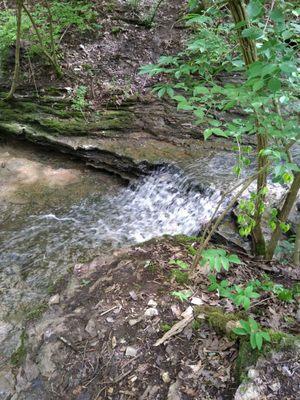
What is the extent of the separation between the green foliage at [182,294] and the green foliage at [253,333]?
2.22ft

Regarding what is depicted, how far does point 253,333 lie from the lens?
86.4 inches

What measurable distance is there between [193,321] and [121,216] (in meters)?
3.28

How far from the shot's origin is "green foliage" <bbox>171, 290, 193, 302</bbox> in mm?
2905

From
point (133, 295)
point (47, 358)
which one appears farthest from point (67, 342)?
point (133, 295)

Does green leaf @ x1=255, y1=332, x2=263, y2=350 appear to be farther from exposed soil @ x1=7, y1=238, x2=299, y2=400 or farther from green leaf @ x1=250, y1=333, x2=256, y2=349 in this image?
exposed soil @ x1=7, y1=238, x2=299, y2=400

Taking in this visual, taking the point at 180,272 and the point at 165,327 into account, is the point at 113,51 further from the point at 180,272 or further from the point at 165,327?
the point at 165,327

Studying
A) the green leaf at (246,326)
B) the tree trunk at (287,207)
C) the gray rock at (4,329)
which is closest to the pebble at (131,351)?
the green leaf at (246,326)

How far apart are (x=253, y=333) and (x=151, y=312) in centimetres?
91

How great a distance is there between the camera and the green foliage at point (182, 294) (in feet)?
9.53

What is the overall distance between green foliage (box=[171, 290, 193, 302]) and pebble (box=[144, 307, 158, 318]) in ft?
0.64

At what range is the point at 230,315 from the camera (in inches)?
103

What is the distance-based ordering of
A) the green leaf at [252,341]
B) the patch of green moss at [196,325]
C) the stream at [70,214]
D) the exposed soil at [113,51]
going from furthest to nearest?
the exposed soil at [113,51], the stream at [70,214], the patch of green moss at [196,325], the green leaf at [252,341]

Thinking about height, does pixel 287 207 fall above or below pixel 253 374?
above

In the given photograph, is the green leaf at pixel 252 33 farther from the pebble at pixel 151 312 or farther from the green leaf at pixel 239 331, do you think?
the pebble at pixel 151 312
